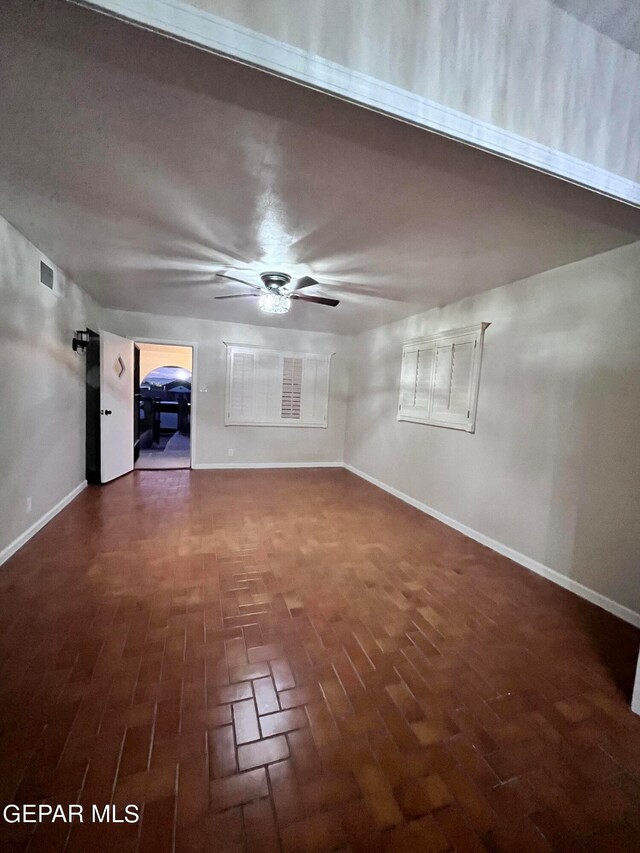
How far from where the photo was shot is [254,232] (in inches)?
86.9

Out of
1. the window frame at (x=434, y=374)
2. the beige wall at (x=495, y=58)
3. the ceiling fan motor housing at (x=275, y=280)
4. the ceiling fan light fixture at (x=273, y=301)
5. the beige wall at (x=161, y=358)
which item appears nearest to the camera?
the beige wall at (x=495, y=58)

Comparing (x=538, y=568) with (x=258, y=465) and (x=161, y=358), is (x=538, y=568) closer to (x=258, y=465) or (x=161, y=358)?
(x=258, y=465)

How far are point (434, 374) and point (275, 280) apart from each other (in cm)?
202

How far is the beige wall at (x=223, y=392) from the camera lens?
4930mm

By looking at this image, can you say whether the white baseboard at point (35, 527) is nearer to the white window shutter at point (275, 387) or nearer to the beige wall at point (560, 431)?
the white window shutter at point (275, 387)

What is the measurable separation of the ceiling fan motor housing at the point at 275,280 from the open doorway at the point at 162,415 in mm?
3183

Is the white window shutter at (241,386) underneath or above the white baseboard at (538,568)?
above

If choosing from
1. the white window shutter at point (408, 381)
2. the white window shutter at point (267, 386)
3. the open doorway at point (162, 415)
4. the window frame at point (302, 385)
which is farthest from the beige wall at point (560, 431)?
the open doorway at point (162, 415)

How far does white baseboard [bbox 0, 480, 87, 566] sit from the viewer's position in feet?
7.77

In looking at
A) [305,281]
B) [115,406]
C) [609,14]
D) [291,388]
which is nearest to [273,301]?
[305,281]

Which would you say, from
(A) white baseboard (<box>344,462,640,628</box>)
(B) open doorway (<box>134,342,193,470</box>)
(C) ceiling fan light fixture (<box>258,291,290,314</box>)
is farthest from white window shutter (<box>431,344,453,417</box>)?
(B) open doorway (<box>134,342,193,470</box>)

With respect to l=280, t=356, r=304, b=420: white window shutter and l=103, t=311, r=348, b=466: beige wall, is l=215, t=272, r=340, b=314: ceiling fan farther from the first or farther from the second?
l=280, t=356, r=304, b=420: white window shutter

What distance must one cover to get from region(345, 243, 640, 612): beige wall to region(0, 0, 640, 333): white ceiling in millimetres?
282

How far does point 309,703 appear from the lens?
1.39m
